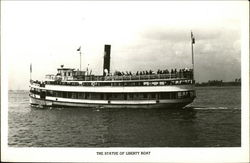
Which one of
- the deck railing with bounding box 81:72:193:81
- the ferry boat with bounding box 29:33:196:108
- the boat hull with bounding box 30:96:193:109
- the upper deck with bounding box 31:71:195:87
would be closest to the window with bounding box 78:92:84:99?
the ferry boat with bounding box 29:33:196:108

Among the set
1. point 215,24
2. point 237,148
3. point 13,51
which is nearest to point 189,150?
point 237,148

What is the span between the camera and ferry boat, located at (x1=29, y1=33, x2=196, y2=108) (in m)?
12.2

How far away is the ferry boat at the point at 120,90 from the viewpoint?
1216 cm

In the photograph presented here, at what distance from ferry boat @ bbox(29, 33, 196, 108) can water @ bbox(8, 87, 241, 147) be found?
1.31 ft

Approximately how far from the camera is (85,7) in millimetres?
Result: 5832

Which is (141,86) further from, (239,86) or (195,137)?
(239,86)

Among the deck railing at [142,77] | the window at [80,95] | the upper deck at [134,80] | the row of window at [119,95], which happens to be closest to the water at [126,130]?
the row of window at [119,95]

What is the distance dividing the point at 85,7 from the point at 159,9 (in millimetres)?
1374

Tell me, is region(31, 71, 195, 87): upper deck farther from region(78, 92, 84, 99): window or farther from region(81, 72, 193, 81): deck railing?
region(78, 92, 84, 99): window

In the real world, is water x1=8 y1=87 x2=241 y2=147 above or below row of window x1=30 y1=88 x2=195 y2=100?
below

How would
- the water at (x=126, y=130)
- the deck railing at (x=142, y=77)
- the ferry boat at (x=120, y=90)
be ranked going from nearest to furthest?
the water at (x=126, y=130)
the deck railing at (x=142, y=77)
the ferry boat at (x=120, y=90)

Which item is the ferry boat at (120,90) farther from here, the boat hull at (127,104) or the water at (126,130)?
the water at (126,130)

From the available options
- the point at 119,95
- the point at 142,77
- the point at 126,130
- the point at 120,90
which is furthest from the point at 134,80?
the point at 126,130

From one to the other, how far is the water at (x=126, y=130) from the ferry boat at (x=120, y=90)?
1.31 ft
